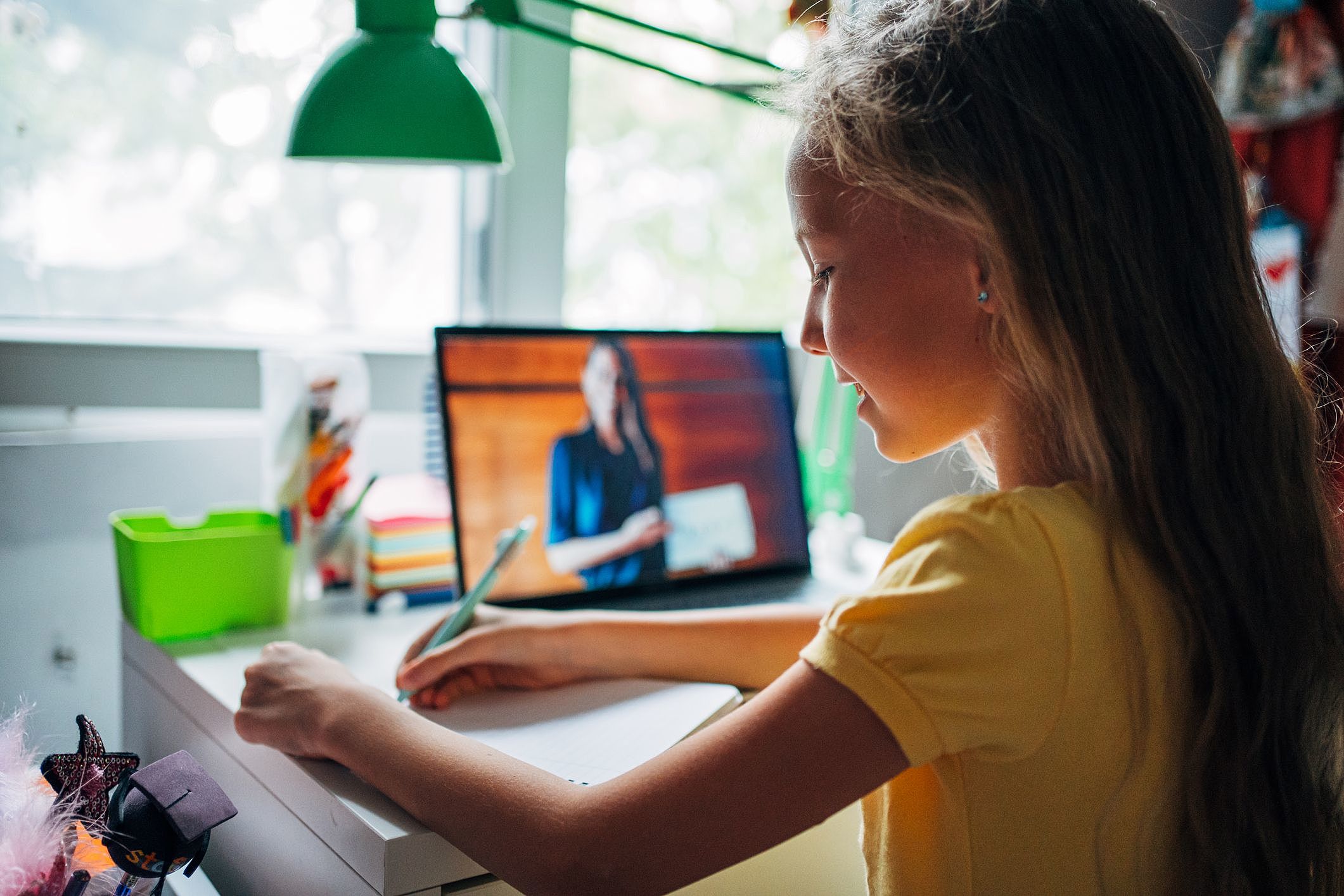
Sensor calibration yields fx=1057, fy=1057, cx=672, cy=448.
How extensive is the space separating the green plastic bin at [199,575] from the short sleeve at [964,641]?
0.61 metres

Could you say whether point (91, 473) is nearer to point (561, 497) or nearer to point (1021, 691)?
point (561, 497)

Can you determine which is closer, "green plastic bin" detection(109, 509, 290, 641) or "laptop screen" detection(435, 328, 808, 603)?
"green plastic bin" detection(109, 509, 290, 641)

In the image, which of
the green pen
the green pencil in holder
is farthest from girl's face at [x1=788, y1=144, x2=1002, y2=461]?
the green pencil in holder

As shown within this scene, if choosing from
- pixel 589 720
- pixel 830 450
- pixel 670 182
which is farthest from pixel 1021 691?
pixel 670 182

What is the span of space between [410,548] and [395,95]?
1.43 ft

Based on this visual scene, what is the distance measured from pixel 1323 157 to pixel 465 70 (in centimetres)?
134

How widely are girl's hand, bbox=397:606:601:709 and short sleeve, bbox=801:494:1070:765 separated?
344 millimetres

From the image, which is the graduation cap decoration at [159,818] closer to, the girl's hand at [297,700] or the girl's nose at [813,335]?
the girl's hand at [297,700]

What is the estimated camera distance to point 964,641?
1.65ft

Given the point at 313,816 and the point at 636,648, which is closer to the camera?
the point at 313,816

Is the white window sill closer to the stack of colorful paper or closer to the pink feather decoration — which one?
the stack of colorful paper

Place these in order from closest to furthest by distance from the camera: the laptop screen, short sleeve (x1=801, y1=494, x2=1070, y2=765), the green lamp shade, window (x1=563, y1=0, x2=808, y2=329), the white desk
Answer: short sleeve (x1=801, y1=494, x2=1070, y2=765)
the white desk
the green lamp shade
the laptop screen
window (x1=563, y1=0, x2=808, y2=329)

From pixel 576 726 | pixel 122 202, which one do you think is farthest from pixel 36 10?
pixel 576 726

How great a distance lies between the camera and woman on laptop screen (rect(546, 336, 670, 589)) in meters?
1.05
